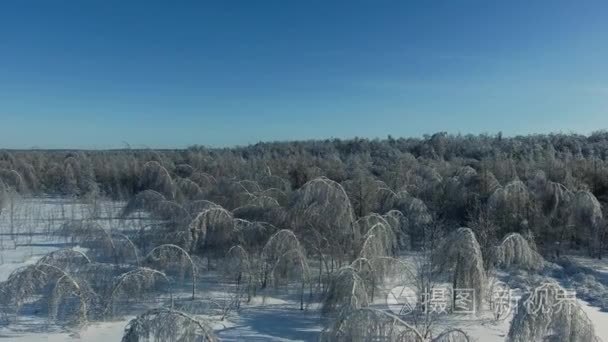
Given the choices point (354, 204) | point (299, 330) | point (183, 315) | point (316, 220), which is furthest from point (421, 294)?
point (354, 204)

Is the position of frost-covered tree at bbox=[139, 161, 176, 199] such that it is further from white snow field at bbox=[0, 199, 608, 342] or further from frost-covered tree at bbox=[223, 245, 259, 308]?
frost-covered tree at bbox=[223, 245, 259, 308]

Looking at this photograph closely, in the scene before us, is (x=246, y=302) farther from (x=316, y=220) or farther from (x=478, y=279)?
(x=478, y=279)

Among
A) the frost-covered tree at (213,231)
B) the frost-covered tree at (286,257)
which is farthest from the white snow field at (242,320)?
the frost-covered tree at (213,231)

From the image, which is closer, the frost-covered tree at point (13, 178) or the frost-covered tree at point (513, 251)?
the frost-covered tree at point (513, 251)

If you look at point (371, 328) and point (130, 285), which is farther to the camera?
point (130, 285)

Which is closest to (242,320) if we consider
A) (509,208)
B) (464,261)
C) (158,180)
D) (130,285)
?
(130,285)

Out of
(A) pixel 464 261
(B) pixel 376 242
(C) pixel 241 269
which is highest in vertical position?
(B) pixel 376 242

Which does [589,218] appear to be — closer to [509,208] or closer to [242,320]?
[509,208]

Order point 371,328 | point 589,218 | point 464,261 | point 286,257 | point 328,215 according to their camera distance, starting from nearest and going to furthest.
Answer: point 371,328 < point 464,261 < point 286,257 < point 328,215 < point 589,218

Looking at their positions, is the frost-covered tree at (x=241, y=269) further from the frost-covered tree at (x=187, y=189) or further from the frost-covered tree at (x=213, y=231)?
the frost-covered tree at (x=187, y=189)
